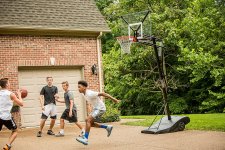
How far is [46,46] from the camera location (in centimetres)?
1528

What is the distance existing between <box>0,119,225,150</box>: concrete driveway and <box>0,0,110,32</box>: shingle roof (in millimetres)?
4768

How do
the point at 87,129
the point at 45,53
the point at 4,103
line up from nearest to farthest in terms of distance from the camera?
1. the point at 4,103
2. the point at 87,129
3. the point at 45,53

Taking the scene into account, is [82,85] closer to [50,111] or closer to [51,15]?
[50,111]

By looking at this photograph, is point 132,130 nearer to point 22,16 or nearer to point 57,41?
point 57,41

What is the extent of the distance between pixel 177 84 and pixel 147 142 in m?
16.5

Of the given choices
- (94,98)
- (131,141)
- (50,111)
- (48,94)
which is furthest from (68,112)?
(131,141)

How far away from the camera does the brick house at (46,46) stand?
47.8 feet

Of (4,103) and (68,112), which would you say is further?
(68,112)

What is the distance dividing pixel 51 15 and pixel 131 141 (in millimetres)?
7697

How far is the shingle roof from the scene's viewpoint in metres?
14.9

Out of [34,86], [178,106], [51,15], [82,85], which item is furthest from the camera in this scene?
[178,106]

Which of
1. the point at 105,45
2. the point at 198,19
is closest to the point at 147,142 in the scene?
the point at 198,19

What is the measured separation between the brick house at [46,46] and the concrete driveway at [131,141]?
3.19 meters

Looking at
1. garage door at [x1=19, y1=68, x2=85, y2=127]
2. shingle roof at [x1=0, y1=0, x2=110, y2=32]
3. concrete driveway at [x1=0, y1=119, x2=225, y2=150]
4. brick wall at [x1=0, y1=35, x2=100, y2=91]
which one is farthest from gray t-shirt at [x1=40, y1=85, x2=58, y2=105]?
shingle roof at [x1=0, y1=0, x2=110, y2=32]
